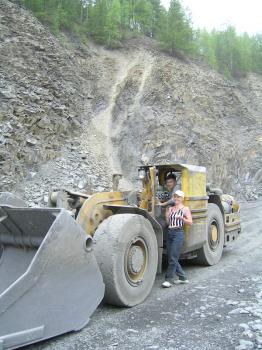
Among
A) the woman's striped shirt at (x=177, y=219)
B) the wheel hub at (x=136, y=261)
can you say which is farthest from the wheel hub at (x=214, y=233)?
the wheel hub at (x=136, y=261)

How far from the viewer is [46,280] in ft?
12.4

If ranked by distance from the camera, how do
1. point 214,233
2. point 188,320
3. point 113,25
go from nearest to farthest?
point 188,320 → point 214,233 → point 113,25

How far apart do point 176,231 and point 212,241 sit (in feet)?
5.95

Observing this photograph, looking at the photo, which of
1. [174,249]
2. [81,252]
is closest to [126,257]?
[81,252]

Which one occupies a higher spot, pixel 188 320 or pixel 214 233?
pixel 214 233

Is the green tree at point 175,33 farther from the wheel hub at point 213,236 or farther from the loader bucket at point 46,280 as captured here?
the loader bucket at point 46,280

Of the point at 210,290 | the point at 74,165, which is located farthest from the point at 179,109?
the point at 210,290

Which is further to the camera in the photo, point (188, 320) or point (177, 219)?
point (177, 219)

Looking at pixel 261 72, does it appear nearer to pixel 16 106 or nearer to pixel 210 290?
pixel 16 106

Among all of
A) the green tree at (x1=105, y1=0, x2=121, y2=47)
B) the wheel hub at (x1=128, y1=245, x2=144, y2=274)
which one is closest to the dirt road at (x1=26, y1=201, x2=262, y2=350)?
the wheel hub at (x1=128, y1=245, x2=144, y2=274)

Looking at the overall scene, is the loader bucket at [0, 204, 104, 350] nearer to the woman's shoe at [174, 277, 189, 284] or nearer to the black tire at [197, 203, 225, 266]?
the woman's shoe at [174, 277, 189, 284]

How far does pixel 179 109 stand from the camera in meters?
22.1

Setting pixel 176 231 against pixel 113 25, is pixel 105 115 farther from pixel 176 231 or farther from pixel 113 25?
pixel 176 231

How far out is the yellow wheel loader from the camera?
11.9 ft
